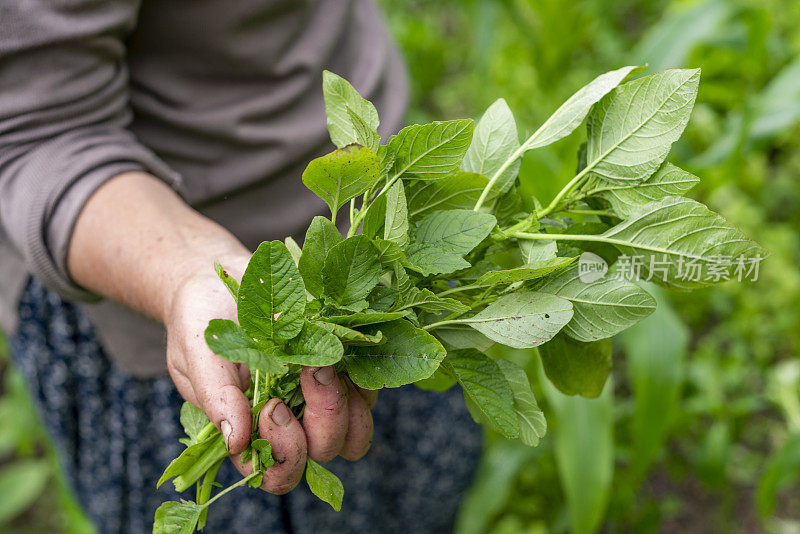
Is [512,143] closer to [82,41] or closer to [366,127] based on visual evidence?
[366,127]

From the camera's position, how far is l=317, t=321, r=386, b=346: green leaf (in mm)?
303

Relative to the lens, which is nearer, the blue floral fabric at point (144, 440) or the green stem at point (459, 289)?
the green stem at point (459, 289)

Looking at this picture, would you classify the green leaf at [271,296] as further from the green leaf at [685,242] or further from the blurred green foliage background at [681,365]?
the blurred green foliage background at [681,365]

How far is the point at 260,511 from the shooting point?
0.69 meters

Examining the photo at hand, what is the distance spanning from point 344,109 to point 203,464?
0.20m

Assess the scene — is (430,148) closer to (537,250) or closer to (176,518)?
(537,250)

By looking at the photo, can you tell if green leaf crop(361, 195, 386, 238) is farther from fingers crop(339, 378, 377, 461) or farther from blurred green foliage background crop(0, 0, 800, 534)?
blurred green foliage background crop(0, 0, 800, 534)

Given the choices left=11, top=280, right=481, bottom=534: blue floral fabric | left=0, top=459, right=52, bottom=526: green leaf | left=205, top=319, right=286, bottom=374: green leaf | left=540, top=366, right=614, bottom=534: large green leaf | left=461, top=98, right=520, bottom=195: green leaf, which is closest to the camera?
left=205, top=319, right=286, bottom=374: green leaf

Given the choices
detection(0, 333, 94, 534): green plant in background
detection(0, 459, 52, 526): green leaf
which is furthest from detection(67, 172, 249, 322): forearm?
detection(0, 459, 52, 526): green leaf

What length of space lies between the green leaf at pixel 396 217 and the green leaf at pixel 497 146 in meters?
0.07

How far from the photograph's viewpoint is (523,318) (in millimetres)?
332

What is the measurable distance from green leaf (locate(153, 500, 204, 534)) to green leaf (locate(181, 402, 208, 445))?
0.04m

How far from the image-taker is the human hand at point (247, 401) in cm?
33

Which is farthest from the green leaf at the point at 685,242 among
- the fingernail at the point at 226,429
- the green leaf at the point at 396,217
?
the fingernail at the point at 226,429
